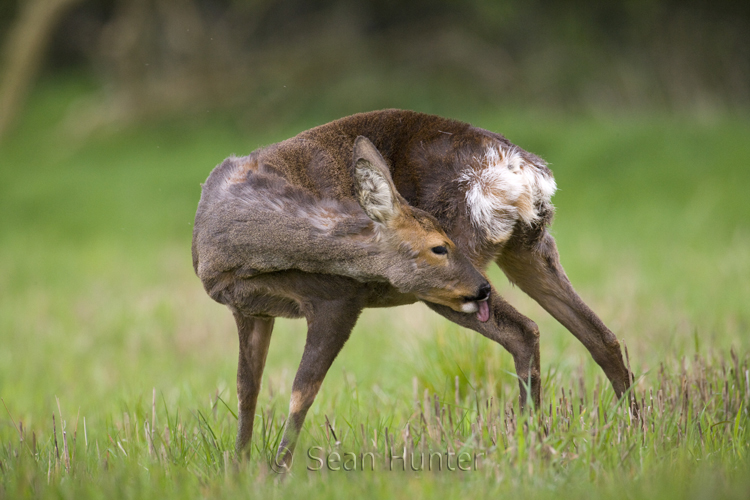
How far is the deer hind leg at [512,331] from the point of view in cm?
335

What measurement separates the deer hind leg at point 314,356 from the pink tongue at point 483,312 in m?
0.53

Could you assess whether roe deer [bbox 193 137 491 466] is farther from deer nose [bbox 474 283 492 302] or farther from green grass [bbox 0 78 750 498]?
green grass [bbox 0 78 750 498]

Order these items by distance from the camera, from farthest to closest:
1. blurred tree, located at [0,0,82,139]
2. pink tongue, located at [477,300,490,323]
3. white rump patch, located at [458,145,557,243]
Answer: blurred tree, located at [0,0,82,139], white rump patch, located at [458,145,557,243], pink tongue, located at [477,300,490,323]

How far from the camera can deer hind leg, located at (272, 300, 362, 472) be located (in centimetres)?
331

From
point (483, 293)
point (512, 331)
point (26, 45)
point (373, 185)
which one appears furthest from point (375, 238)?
point (26, 45)

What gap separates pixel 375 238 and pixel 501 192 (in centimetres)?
59

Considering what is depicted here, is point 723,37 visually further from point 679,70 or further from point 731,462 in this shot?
point 731,462

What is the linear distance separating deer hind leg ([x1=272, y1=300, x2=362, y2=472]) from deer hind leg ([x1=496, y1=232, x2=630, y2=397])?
0.88 m

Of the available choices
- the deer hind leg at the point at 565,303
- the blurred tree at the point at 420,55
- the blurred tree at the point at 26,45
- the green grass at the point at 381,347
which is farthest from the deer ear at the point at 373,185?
the blurred tree at the point at 26,45

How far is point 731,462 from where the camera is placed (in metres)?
3.12

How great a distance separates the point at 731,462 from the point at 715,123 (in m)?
11.1

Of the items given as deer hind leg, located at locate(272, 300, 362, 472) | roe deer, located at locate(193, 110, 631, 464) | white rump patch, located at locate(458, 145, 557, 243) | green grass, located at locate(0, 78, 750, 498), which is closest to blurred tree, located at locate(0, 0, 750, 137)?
green grass, located at locate(0, 78, 750, 498)

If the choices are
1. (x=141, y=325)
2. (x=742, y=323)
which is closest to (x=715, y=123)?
(x=742, y=323)

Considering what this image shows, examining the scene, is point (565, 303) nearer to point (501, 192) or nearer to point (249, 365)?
point (501, 192)
